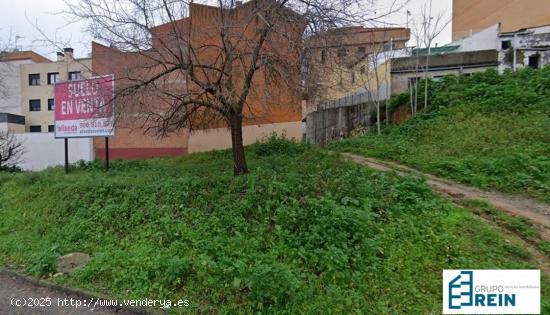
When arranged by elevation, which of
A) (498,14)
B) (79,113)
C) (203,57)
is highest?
(498,14)

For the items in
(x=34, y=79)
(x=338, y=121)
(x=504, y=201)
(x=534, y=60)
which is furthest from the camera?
(x=34, y=79)

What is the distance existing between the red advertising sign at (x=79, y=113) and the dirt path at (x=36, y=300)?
492cm

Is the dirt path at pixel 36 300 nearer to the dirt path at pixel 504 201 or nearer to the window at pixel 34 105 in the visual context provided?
the dirt path at pixel 504 201

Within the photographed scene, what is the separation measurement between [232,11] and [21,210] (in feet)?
22.0

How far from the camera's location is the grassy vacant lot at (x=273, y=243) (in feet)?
11.9

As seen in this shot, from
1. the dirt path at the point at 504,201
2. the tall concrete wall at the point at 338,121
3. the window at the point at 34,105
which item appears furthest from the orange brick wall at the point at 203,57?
the window at the point at 34,105

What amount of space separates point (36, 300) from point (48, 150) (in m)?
26.2

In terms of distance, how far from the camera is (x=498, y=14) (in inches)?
944

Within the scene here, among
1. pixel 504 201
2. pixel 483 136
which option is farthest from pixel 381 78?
pixel 504 201

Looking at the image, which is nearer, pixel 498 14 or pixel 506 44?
pixel 506 44

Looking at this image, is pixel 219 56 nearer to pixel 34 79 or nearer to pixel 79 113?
pixel 79 113

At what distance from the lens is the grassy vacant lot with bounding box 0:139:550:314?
362cm

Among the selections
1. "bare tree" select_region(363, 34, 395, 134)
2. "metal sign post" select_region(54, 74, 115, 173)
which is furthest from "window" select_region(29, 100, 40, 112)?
"bare tree" select_region(363, 34, 395, 134)

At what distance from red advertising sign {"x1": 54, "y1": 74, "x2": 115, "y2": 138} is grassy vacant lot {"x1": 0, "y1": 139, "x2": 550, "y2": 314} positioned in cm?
327
